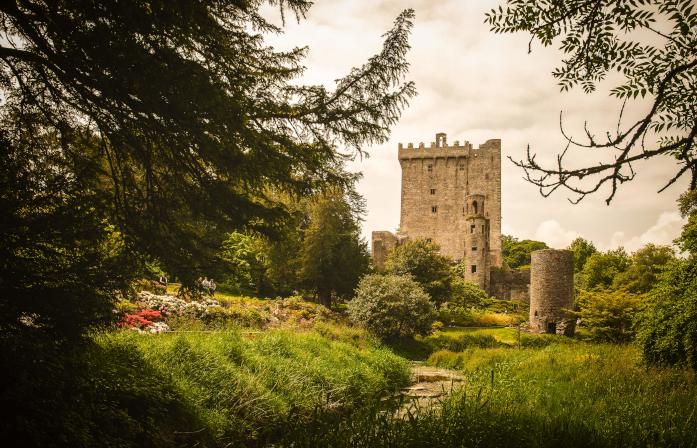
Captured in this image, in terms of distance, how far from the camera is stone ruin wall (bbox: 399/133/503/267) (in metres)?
40.2

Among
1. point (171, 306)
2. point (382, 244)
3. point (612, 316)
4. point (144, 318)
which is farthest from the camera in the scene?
point (382, 244)

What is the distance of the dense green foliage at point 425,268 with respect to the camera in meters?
22.7

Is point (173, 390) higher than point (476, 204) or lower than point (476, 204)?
lower

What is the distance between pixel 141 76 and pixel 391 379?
8.89 metres

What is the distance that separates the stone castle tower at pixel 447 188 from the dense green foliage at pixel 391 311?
23.6 m

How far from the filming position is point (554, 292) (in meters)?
18.6

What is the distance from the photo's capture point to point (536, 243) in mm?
63406

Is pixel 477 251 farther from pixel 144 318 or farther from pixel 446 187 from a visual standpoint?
pixel 144 318

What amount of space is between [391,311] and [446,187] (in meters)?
28.6

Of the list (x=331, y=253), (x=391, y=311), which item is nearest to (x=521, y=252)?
(x=331, y=253)

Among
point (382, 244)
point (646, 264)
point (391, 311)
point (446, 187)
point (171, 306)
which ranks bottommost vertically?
point (391, 311)

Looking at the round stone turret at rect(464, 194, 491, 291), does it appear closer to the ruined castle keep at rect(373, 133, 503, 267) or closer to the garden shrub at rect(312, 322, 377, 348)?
the ruined castle keep at rect(373, 133, 503, 267)

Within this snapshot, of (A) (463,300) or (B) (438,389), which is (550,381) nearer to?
(B) (438,389)

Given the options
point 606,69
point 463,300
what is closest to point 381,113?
point 606,69
